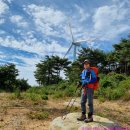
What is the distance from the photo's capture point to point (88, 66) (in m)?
8.27

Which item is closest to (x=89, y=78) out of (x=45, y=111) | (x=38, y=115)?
(x=38, y=115)

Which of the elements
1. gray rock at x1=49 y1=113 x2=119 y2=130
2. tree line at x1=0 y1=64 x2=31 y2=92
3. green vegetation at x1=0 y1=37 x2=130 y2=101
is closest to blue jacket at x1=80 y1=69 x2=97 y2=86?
gray rock at x1=49 y1=113 x2=119 y2=130

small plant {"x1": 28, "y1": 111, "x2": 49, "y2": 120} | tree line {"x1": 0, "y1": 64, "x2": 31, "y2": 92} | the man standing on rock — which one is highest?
tree line {"x1": 0, "y1": 64, "x2": 31, "y2": 92}

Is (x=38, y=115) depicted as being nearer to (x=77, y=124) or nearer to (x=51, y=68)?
(x=77, y=124)

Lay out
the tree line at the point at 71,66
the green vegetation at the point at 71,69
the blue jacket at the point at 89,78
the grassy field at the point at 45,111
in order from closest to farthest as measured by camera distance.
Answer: the blue jacket at the point at 89,78 < the grassy field at the point at 45,111 < the green vegetation at the point at 71,69 < the tree line at the point at 71,66

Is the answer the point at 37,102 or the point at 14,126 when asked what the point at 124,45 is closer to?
the point at 37,102

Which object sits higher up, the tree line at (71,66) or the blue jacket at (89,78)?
the tree line at (71,66)

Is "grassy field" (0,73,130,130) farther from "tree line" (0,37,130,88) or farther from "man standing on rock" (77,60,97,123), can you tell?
"tree line" (0,37,130,88)

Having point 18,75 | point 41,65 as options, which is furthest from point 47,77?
point 18,75

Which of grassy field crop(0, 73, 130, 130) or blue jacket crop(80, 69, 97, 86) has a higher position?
blue jacket crop(80, 69, 97, 86)

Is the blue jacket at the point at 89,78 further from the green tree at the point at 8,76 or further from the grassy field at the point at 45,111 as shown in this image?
the green tree at the point at 8,76

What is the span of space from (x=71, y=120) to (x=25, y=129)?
206 centimetres

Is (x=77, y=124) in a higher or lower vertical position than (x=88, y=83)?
lower

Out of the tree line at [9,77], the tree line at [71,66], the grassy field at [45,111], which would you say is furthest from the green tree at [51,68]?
the grassy field at [45,111]
